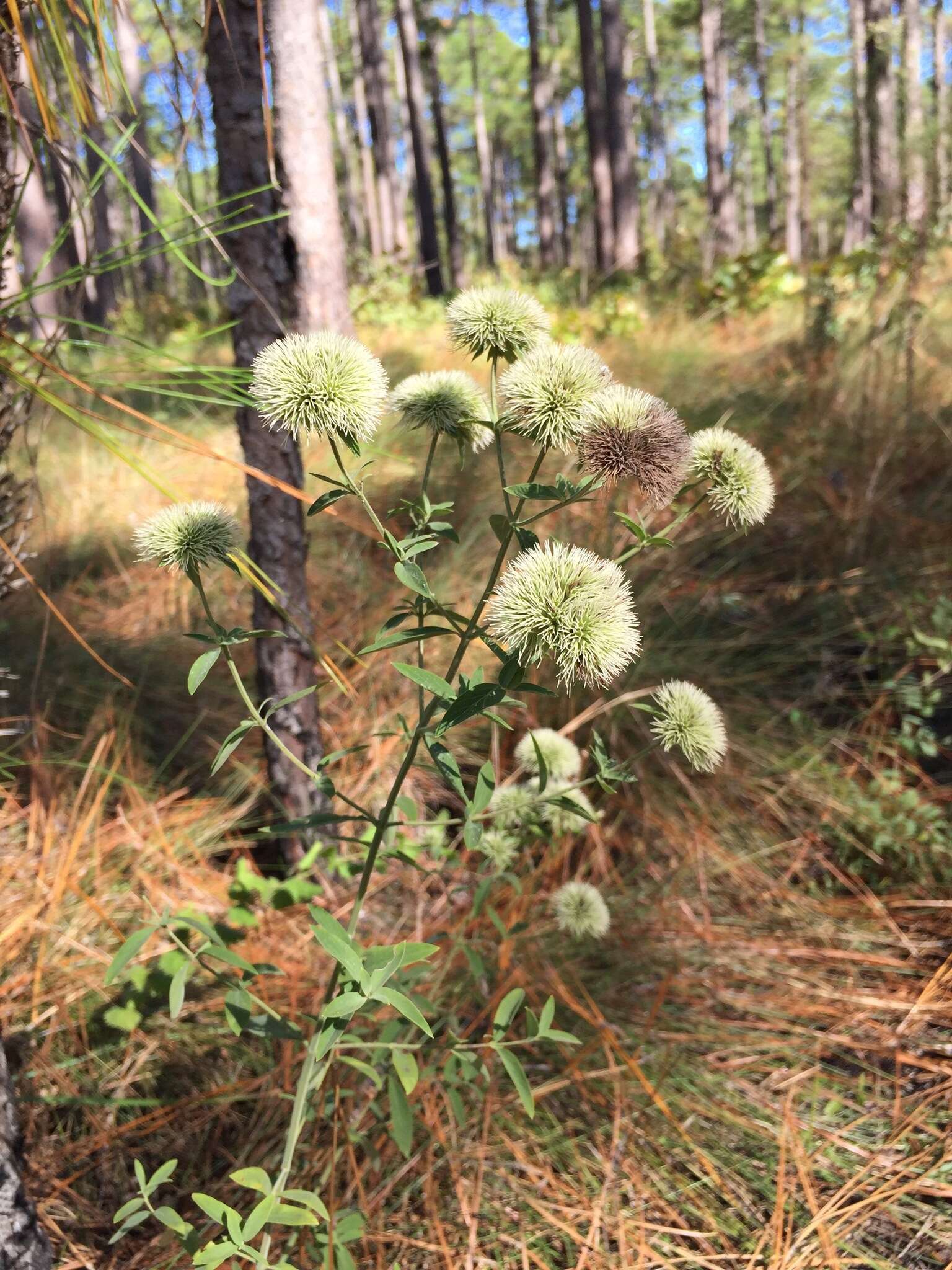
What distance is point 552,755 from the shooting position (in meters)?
1.47

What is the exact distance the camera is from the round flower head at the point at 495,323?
1.09 metres

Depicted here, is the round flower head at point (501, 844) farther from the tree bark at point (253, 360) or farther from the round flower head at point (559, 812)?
the tree bark at point (253, 360)

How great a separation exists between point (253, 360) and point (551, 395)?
980 millimetres

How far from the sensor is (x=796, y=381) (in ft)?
12.9

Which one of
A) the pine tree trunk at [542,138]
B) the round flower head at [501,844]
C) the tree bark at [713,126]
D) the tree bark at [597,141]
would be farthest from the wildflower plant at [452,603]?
the pine tree trunk at [542,138]

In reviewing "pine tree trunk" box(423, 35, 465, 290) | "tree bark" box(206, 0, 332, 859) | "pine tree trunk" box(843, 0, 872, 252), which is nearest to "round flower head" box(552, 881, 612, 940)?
"tree bark" box(206, 0, 332, 859)

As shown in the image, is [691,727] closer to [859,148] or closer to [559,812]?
[559,812]

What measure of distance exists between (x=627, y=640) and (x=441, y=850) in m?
0.90

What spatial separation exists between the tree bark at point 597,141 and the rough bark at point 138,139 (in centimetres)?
640

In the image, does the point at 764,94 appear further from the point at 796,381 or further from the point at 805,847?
the point at 805,847

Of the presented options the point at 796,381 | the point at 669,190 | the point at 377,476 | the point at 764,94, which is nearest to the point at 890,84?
the point at 796,381

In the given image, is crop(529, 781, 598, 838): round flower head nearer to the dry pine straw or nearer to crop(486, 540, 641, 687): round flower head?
the dry pine straw

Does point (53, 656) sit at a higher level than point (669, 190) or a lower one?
lower

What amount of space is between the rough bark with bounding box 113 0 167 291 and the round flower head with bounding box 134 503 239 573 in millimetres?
308
